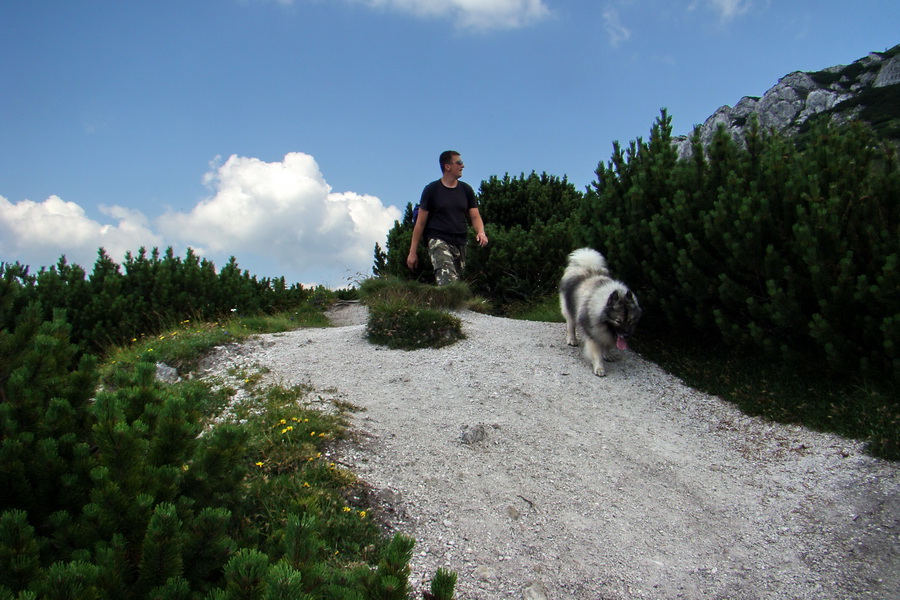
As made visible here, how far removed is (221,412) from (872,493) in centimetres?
562

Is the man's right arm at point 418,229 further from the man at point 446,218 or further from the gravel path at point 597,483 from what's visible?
the gravel path at point 597,483

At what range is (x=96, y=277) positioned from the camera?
35.7 ft

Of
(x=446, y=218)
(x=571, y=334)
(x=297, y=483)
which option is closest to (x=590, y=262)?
(x=571, y=334)

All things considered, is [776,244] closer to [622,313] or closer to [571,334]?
[622,313]

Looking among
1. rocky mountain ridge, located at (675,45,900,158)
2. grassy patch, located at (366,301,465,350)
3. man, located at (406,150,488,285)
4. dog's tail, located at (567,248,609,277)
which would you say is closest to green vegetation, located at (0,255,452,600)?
grassy patch, located at (366,301,465,350)

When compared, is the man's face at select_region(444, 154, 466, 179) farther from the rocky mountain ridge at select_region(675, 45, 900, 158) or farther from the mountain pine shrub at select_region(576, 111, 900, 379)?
the rocky mountain ridge at select_region(675, 45, 900, 158)

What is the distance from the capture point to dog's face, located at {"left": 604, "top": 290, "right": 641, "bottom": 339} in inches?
285

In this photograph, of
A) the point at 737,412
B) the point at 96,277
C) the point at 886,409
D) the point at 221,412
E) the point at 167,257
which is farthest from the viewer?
the point at 167,257

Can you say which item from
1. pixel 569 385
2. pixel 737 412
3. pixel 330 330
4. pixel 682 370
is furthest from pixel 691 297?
pixel 330 330

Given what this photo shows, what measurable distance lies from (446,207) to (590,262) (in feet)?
8.73

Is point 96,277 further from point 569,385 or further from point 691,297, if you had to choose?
point 691,297

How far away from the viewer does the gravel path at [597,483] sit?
396cm

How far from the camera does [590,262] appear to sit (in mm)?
8461

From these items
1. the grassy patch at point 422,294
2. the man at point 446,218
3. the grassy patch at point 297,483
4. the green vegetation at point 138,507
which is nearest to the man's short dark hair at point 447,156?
the man at point 446,218
